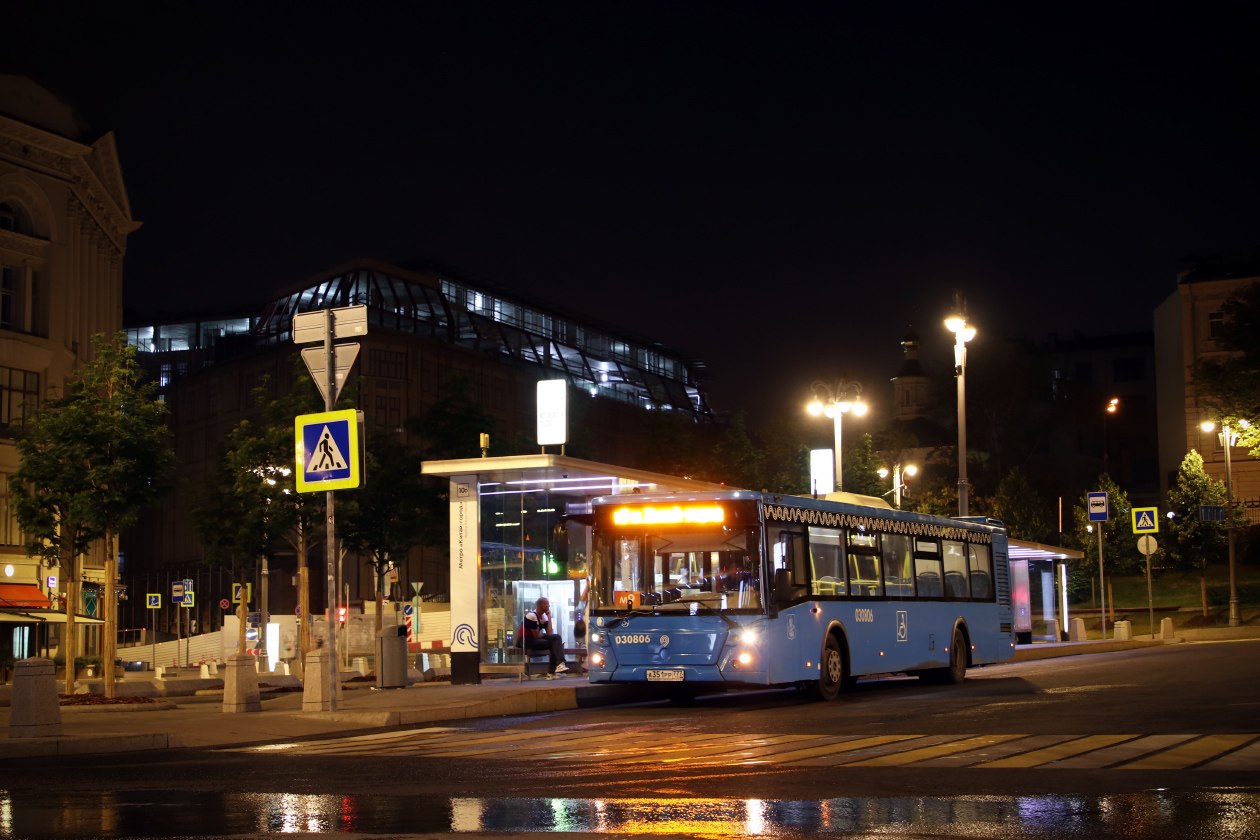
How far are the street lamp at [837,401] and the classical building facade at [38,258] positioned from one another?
28365 mm

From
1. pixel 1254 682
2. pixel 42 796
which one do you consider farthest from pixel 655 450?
pixel 42 796

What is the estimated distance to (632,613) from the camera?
19.3 metres

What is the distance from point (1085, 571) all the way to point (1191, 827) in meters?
61.3

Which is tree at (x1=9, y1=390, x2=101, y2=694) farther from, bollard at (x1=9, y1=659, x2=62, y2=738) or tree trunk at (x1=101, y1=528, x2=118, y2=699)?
bollard at (x1=9, y1=659, x2=62, y2=738)

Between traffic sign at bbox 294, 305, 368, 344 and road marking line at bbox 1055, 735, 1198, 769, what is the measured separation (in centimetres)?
1046

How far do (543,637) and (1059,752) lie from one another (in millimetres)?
14354

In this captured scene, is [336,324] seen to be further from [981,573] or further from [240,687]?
[981,573]

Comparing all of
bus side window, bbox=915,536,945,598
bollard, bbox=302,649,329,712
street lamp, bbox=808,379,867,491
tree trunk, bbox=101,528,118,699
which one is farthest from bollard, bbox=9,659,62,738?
street lamp, bbox=808,379,867,491

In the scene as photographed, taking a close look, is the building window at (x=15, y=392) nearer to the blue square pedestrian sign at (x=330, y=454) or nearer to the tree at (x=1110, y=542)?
the blue square pedestrian sign at (x=330, y=454)

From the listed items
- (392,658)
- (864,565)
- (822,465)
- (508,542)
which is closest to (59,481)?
(392,658)

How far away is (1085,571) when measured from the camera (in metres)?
65.6

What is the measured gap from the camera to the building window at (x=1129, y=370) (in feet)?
376

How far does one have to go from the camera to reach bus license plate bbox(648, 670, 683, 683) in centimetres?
1888

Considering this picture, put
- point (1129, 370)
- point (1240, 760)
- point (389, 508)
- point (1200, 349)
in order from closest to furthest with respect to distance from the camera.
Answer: point (1240, 760) → point (389, 508) → point (1200, 349) → point (1129, 370)
